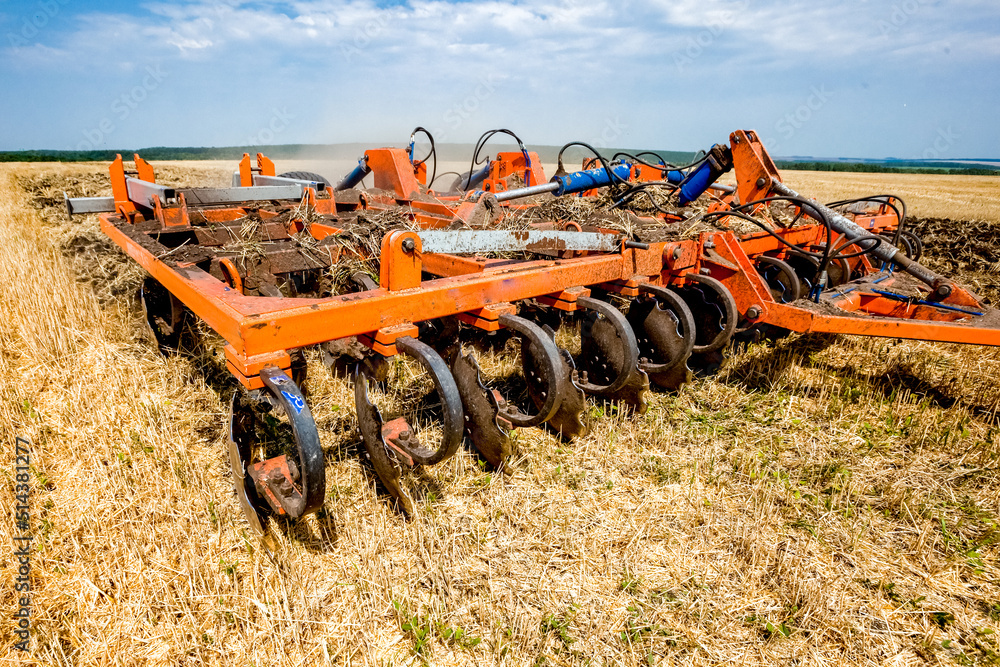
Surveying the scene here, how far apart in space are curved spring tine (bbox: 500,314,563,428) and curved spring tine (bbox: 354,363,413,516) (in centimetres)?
59

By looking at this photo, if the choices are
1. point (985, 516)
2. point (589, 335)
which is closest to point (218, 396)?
point (589, 335)

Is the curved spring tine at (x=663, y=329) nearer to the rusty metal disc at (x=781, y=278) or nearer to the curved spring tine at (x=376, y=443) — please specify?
the rusty metal disc at (x=781, y=278)

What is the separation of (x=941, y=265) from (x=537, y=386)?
7572 mm

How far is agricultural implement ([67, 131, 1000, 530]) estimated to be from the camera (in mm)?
2205

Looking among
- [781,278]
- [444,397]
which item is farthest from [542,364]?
[781,278]

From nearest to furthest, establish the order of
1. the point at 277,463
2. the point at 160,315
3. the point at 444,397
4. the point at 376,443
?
the point at 444,397
the point at 277,463
the point at 376,443
the point at 160,315

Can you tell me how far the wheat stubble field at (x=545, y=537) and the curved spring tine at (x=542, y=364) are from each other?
403 mm

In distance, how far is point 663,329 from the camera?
3459mm

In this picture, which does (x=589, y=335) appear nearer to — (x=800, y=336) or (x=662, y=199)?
(x=800, y=336)

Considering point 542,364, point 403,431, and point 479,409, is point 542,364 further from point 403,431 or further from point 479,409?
point 403,431

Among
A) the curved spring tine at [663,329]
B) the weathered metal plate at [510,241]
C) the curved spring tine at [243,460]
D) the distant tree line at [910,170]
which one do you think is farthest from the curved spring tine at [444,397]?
the distant tree line at [910,170]

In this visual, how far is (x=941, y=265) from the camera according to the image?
24.7 feet

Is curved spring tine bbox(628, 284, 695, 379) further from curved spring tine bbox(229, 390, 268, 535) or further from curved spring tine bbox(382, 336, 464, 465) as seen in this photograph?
curved spring tine bbox(229, 390, 268, 535)

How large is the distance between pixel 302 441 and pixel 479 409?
3.29ft
